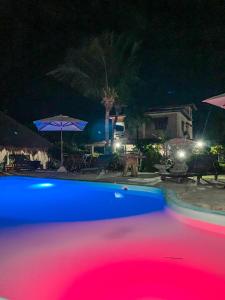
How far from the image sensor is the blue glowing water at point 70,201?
27.2ft

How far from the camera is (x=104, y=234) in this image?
266 inches

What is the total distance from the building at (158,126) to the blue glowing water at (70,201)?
1657cm

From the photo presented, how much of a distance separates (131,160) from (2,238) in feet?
27.7

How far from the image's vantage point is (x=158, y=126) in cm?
3072

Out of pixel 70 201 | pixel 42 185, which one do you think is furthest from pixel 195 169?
pixel 42 185

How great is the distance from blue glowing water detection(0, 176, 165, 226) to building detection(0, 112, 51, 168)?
792 centimetres

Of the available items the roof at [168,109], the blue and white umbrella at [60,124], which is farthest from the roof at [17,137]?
the roof at [168,109]

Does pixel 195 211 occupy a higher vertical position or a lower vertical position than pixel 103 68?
lower

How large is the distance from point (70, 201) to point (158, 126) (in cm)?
2126

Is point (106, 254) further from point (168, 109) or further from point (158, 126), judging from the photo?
point (158, 126)

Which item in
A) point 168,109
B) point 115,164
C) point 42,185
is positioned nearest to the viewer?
point 42,185

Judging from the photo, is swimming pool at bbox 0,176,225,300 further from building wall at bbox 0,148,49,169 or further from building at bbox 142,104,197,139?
building at bbox 142,104,197,139

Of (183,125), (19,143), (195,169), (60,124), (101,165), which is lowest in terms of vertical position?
(195,169)

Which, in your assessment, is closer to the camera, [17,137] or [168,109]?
[17,137]
